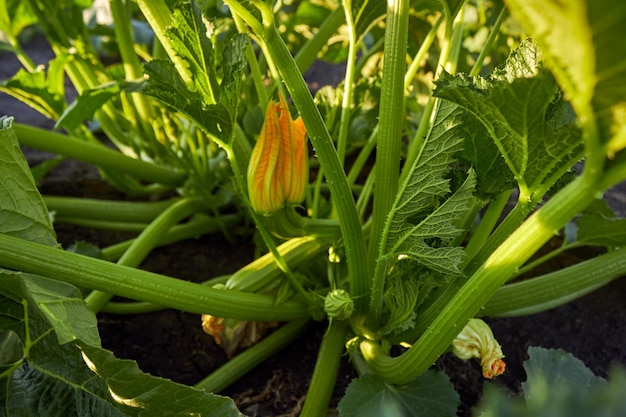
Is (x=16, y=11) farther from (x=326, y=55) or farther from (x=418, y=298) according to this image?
(x=418, y=298)

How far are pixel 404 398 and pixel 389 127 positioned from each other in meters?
0.40

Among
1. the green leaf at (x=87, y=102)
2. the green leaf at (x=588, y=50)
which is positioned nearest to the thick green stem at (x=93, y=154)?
the green leaf at (x=87, y=102)

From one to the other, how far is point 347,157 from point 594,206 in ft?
2.56

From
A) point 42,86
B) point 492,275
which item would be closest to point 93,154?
Result: point 42,86

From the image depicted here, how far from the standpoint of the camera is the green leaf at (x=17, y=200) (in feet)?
2.89

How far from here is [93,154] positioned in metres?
1.41

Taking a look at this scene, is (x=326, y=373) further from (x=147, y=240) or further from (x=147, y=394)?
(x=147, y=240)

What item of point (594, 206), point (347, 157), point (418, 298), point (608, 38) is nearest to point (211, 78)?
point (418, 298)

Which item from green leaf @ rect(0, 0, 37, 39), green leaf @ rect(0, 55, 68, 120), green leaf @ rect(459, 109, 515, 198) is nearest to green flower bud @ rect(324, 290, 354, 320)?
green leaf @ rect(459, 109, 515, 198)

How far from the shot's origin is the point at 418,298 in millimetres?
957

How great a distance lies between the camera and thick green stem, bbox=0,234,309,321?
A: 81cm

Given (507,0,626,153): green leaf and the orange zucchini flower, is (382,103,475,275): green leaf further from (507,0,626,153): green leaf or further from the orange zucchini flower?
(507,0,626,153): green leaf

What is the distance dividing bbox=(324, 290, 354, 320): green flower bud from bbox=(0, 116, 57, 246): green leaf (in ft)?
1.35

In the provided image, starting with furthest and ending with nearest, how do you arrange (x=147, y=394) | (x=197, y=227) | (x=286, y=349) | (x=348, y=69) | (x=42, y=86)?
(x=197, y=227)
(x=42, y=86)
(x=286, y=349)
(x=348, y=69)
(x=147, y=394)
